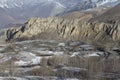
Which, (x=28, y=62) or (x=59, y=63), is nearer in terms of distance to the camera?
(x=59, y=63)

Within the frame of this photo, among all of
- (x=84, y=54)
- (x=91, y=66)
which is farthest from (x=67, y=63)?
(x=84, y=54)

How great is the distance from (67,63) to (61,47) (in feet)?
185

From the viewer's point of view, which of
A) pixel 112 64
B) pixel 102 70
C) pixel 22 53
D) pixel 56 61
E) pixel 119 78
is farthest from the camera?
pixel 22 53

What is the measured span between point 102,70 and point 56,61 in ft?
74.1

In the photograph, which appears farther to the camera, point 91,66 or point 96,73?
point 91,66

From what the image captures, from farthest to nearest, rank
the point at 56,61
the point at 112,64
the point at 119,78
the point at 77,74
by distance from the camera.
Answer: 1. the point at 56,61
2. the point at 112,64
3. the point at 77,74
4. the point at 119,78

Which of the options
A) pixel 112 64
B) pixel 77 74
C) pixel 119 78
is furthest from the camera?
pixel 112 64

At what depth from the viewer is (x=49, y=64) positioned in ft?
396

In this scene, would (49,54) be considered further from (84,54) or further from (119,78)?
(119,78)

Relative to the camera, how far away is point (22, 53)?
5906 inches

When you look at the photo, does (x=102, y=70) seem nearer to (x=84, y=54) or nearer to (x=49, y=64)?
(x=49, y=64)

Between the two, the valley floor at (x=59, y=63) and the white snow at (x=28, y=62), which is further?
the white snow at (x=28, y=62)

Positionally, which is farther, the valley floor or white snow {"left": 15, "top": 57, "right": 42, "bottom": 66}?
white snow {"left": 15, "top": 57, "right": 42, "bottom": 66}

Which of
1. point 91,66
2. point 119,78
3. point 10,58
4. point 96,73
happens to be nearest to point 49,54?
point 10,58
